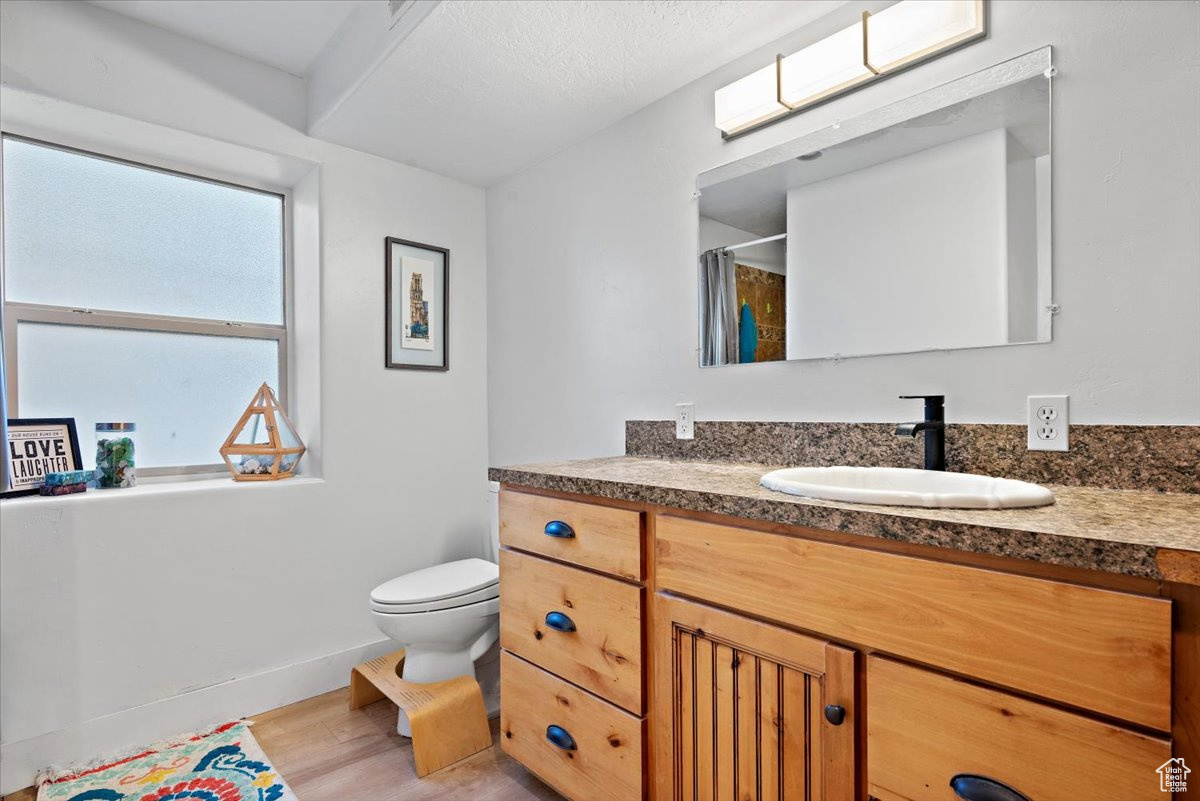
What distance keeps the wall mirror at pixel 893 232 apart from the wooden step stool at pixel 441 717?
4.43 feet

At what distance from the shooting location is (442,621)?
1.96 metres

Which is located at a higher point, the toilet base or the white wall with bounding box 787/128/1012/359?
the white wall with bounding box 787/128/1012/359

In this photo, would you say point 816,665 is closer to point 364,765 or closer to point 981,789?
point 981,789

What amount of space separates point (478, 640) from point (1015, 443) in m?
1.77

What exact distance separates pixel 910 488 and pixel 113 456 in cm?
249

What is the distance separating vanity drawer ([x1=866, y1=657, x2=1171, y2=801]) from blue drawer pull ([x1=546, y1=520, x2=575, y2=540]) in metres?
0.74

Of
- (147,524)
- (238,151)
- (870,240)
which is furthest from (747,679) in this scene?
(238,151)

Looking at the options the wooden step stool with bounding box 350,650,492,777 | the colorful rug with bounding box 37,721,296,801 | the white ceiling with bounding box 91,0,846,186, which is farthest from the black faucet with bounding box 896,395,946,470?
the colorful rug with bounding box 37,721,296,801

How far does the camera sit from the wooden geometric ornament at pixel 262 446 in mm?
2281

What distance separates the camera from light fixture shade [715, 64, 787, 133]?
1705 millimetres

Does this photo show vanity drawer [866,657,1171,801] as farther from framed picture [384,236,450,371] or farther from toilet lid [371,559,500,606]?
framed picture [384,236,450,371]

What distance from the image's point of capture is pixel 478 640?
2152 millimetres

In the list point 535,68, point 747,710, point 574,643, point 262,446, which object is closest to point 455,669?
point 574,643

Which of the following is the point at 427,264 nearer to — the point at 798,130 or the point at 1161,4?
the point at 798,130
